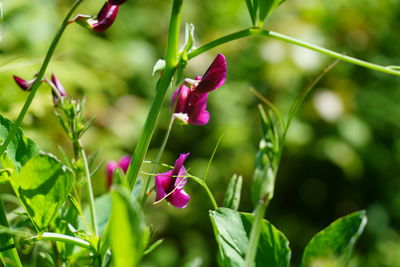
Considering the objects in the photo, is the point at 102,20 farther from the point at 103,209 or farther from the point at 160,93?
the point at 103,209

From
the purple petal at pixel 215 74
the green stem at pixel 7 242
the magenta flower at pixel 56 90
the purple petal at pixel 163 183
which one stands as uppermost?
the purple petal at pixel 215 74

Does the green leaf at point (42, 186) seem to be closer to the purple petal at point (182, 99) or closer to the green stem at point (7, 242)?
the green stem at point (7, 242)

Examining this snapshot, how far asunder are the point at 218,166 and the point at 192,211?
230 mm

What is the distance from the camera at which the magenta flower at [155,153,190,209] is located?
50cm

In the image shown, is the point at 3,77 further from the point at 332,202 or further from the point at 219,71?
the point at 332,202

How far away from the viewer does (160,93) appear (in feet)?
1.40

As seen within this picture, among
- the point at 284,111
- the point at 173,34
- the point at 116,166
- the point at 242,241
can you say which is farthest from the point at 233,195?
the point at 284,111

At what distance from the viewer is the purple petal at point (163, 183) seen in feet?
1.62

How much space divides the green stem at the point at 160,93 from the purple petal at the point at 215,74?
0.19ft

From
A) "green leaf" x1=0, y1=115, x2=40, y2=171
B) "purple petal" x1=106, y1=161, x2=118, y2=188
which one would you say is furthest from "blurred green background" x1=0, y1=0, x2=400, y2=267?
"green leaf" x1=0, y1=115, x2=40, y2=171

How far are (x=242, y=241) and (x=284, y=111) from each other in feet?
7.47

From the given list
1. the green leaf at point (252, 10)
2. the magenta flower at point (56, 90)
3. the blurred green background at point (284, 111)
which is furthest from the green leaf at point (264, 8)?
the blurred green background at point (284, 111)

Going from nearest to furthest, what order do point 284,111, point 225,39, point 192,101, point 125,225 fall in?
1. point 125,225
2. point 225,39
3. point 192,101
4. point 284,111

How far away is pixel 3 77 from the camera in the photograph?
1297 millimetres
